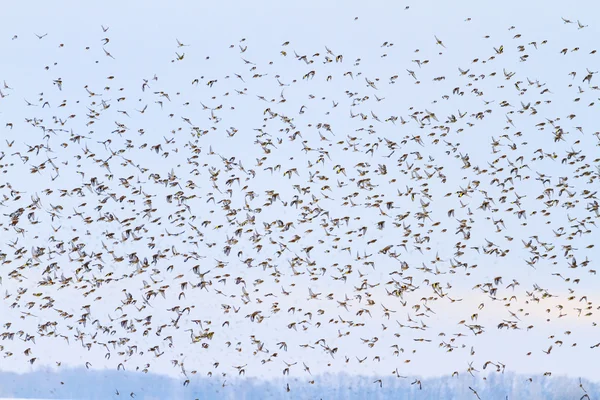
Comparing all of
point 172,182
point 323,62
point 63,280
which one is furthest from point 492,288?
point 63,280

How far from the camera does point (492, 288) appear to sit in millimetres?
27016

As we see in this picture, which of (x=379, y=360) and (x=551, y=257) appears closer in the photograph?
(x=379, y=360)

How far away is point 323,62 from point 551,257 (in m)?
8.98

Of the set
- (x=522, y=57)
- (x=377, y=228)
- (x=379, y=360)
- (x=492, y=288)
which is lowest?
(x=379, y=360)

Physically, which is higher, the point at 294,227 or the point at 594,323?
the point at 294,227

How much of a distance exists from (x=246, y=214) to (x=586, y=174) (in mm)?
10414

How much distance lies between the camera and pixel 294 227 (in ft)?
91.0

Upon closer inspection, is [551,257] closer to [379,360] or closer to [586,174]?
[586,174]

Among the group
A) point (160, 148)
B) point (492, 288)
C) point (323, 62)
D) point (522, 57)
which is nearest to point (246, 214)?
point (160, 148)

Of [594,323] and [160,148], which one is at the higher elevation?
[160,148]

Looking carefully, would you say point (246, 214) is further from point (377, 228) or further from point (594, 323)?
point (594, 323)

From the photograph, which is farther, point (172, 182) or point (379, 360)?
point (172, 182)

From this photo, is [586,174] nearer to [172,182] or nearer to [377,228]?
[377,228]

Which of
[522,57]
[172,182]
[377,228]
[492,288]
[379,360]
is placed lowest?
[379,360]
